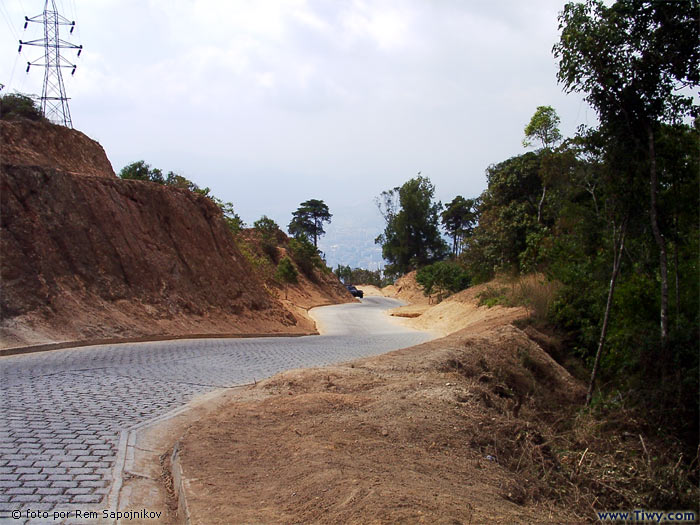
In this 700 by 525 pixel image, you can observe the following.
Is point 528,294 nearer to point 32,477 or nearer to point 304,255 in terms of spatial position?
point 32,477

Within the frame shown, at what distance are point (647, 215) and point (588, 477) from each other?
4673mm

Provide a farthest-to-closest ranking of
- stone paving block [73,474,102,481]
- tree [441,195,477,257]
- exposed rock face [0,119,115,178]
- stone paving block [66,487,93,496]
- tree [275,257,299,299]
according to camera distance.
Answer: tree [441,195,477,257] < tree [275,257,299,299] < exposed rock face [0,119,115,178] < stone paving block [73,474,102,481] < stone paving block [66,487,93,496]

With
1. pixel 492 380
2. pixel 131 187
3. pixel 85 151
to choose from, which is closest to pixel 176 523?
pixel 492 380

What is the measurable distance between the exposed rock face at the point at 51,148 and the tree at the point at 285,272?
2290cm

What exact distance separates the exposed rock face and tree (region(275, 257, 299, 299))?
22903 mm

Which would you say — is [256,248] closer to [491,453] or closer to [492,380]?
[492,380]

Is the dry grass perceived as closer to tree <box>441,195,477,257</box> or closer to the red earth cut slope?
the red earth cut slope

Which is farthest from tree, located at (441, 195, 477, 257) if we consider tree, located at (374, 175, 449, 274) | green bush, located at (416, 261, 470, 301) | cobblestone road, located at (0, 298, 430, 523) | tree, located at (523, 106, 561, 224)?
cobblestone road, located at (0, 298, 430, 523)

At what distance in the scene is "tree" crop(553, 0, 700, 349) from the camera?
837 centimetres

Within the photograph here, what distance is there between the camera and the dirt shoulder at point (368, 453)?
4.12 metres

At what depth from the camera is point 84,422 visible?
257 inches

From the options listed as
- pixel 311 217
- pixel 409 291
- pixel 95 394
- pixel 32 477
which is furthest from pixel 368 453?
pixel 311 217

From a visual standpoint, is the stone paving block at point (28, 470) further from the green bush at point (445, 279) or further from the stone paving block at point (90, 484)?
the green bush at point (445, 279)

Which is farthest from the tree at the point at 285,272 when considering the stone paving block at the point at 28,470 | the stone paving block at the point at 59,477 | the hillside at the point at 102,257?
the stone paving block at the point at 59,477
